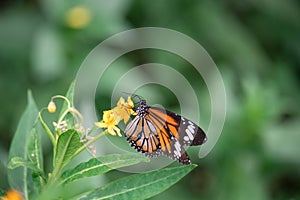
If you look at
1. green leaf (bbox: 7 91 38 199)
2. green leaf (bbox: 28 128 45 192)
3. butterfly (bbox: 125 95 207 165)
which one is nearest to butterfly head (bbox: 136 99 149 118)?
butterfly (bbox: 125 95 207 165)

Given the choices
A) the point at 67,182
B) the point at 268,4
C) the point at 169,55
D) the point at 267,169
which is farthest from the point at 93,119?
the point at 268,4

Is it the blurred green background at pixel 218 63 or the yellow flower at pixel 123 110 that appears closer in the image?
the yellow flower at pixel 123 110

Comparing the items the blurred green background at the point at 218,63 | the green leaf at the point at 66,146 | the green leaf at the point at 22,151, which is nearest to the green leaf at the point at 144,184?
the green leaf at the point at 66,146

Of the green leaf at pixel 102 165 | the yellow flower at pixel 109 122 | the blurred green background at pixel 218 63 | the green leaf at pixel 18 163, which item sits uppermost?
the blurred green background at pixel 218 63

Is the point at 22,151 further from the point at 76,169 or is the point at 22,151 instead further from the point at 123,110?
the point at 123,110

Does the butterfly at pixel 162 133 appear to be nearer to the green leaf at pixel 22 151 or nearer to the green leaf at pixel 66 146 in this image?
the green leaf at pixel 66 146

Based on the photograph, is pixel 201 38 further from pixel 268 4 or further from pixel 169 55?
pixel 268 4

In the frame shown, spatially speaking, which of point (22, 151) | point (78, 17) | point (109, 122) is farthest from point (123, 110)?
point (78, 17)
